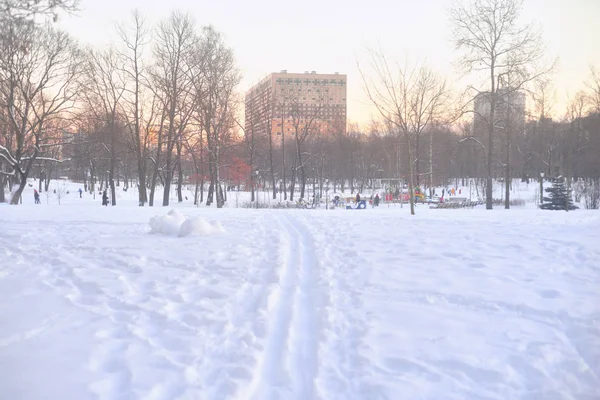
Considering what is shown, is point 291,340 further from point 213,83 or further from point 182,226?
point 213,83

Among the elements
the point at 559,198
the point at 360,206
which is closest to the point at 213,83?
the point at 360,206

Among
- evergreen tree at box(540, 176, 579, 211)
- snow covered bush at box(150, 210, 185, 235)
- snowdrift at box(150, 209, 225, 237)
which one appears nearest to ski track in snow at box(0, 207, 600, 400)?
snowdrift at box(150, 209, 225, 237)

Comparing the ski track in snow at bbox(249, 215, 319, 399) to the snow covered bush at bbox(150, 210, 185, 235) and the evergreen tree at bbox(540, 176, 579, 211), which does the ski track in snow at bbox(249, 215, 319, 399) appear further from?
the evergreen tree at bbox(540, 176, 579, 211)

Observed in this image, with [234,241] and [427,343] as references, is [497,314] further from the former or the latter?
[234,241]

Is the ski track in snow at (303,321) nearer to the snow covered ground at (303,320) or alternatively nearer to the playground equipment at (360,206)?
the snow covered ground at (303,320)

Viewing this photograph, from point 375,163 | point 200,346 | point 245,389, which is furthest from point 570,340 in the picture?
point 375,163

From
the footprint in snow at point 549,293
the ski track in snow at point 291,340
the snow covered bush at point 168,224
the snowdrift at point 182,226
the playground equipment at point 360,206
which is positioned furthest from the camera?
the playground equipment at point 360,206

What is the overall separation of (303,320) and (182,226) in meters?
6.77

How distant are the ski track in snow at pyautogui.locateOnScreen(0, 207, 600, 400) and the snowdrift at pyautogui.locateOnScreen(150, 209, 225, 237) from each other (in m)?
1.49

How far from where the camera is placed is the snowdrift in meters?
10.7

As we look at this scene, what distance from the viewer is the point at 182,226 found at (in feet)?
35.3

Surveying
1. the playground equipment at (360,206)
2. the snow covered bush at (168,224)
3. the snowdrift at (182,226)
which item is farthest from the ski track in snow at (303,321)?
the playground equipment at (360,206)

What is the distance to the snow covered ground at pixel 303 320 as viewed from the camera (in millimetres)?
3455

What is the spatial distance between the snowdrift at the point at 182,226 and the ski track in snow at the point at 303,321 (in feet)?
4.90
